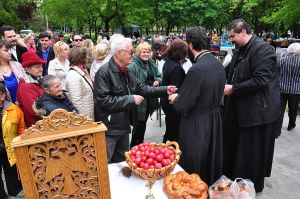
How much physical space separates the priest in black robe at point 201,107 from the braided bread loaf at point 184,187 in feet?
2.56

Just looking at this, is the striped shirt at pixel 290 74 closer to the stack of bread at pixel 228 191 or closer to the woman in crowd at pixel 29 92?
the stack of bread at pixel 228 191

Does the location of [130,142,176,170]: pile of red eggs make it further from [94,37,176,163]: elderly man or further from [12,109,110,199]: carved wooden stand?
[94,37,176,163]: elderly man

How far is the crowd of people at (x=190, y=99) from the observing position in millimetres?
2957

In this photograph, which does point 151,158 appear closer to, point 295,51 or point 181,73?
point 181,73

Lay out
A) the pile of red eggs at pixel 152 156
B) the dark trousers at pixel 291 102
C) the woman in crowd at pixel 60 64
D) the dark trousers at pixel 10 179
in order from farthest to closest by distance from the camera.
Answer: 1. the dark trousers at pixel 291 102
2. the woman in crowd at pixel 60 64
3. the dark trousers at pixel 10 179
4. the pile of red eggs at pixel 152 156

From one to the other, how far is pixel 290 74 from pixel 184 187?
4.71 m

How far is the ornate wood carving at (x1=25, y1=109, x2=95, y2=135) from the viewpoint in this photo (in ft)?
5.48

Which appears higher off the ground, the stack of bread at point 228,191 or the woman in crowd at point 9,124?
the woman in crowd at point 9,124

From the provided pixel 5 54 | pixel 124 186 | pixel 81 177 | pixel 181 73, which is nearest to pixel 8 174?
pixel 5 54

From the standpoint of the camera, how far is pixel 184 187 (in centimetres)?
213

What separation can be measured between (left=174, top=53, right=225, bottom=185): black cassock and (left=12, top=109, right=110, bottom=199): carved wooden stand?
4.36 ft

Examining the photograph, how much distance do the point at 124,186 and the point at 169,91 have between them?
158cm

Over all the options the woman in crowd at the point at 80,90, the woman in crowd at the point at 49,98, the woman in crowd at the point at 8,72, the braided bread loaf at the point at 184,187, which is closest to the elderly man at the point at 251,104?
the braided bread loaf at the point at 184,187

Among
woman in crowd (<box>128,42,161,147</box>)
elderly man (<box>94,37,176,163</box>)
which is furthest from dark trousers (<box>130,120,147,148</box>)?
elderly man (<box>94,37,176,163</box>)
